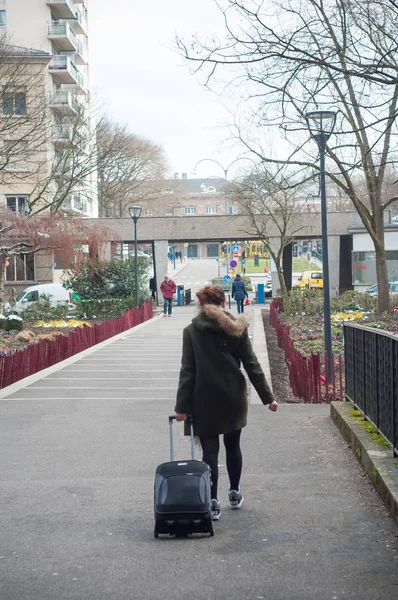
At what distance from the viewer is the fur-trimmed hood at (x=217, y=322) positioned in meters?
6.06

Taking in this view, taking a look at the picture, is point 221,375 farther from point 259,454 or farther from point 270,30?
point 270,30

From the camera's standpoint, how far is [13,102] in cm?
3212

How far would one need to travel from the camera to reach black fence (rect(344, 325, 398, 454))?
6.77 m

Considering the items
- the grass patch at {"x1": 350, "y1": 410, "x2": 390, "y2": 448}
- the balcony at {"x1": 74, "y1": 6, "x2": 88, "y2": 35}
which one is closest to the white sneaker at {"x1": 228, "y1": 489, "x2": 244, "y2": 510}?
the grass patch at {"x1": 350, "y1": 410, "x2": 390, "y2": 448}

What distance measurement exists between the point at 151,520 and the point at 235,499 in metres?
0.63

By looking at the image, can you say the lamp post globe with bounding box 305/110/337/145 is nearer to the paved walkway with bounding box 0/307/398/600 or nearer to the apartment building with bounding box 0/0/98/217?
the paved walkway with bounding box 0/307/398/600

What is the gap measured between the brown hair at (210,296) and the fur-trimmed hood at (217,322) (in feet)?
0.22

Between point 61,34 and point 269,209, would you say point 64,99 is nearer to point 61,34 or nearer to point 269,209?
point 61,34

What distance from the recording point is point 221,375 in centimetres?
607

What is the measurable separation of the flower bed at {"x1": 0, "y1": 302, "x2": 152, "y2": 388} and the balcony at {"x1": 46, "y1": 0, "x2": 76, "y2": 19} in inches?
1339

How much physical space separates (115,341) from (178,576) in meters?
20.5

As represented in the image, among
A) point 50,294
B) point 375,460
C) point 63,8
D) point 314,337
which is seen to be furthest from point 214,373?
point 63,8

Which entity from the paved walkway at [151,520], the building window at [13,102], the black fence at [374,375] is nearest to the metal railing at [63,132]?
the building window at [13,102]

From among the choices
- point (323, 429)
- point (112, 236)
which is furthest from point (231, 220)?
point (323, 429)
